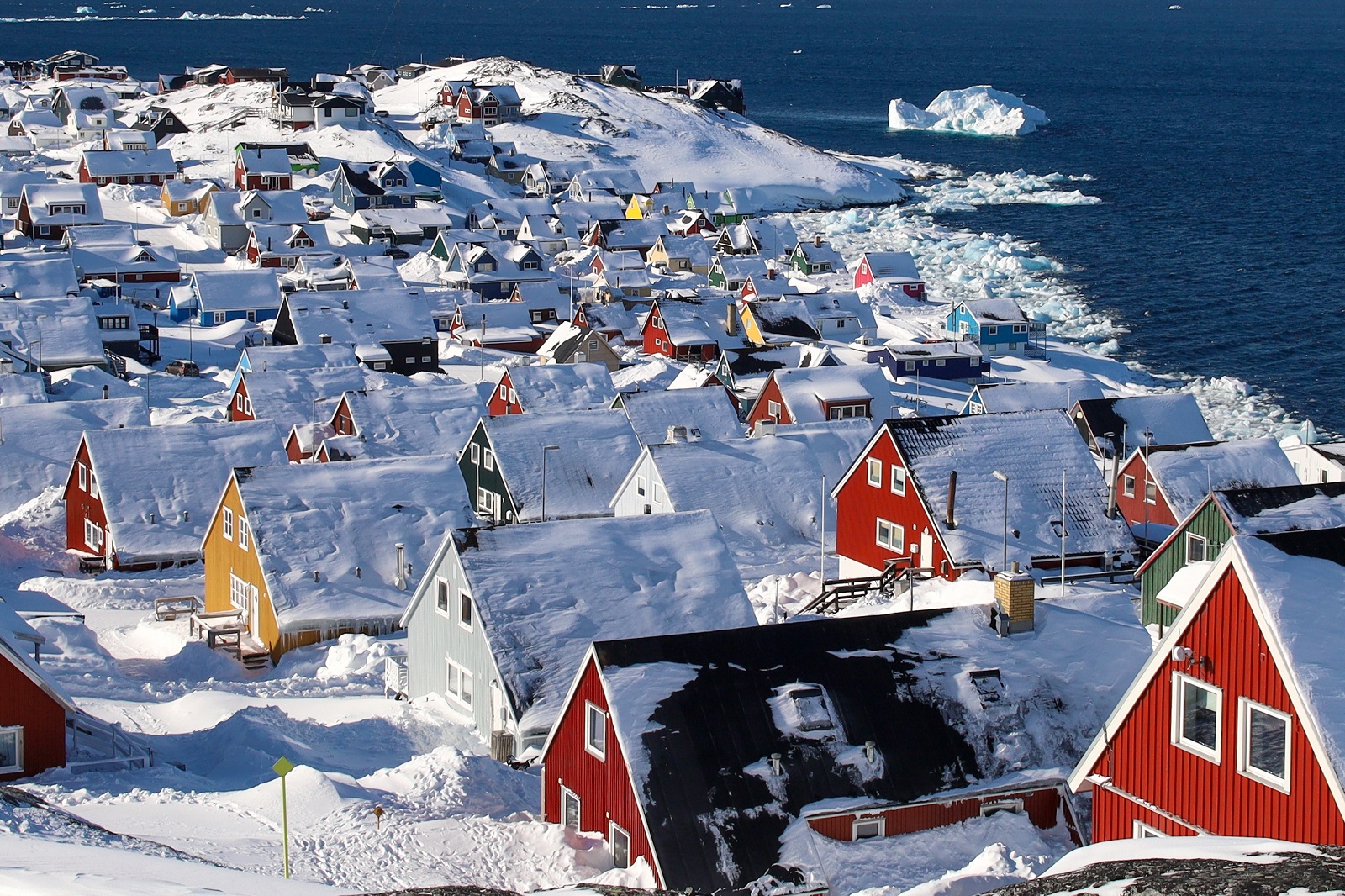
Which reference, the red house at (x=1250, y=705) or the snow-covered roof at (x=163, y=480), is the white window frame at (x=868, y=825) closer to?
the red house at (x=1250, y=705)

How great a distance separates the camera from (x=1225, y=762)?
1255 centimetres

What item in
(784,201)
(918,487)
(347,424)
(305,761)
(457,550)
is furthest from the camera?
(784,201)

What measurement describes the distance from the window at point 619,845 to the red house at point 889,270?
6277cm

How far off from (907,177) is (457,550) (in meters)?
105

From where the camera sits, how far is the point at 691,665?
1720 centimetres

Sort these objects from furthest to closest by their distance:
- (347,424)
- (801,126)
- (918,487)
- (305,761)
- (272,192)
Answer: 1. (801,126)
2. (272,192)
3. (347,424)
4. (918,487)
5. (305,761)

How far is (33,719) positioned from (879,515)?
1669 cm

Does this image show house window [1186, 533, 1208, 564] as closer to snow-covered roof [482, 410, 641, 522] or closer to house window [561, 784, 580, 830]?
house window [561, 784, 580, 830]

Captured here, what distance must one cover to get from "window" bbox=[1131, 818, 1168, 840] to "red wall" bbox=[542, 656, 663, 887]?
174 inches

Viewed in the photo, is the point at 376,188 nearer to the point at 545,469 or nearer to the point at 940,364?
the point at 940,364

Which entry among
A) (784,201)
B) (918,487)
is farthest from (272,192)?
(918,487)

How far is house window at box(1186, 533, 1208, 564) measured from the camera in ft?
86.5

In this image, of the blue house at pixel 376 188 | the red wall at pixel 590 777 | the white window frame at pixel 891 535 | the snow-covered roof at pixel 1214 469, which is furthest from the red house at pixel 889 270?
the red wall at pixel 590 777

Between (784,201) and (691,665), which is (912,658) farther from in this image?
(784,201)
